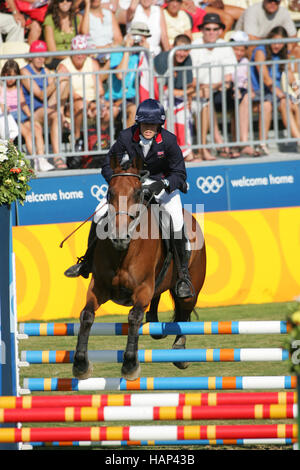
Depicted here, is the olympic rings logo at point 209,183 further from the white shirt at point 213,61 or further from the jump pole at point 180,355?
the jump pole at point 180,355

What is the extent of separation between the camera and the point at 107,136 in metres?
12.1

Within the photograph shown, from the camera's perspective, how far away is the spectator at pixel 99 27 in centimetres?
1313

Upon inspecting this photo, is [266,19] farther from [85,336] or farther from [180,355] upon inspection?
[180,355]

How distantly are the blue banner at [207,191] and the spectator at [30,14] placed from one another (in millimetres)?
2694

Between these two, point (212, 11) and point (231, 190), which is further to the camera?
point (212, 11)

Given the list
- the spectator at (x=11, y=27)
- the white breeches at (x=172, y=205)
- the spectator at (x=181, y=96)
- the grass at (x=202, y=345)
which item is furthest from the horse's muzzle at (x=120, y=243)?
the spectator at (x=11, y=27)

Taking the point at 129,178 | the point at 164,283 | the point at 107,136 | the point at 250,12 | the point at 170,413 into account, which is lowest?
the point at 170,413

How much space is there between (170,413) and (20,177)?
7.28ft

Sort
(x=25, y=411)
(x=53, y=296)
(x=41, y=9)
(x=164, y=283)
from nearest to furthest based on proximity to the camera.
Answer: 1. (x=25, y=411)
2. (x=164, y=283)
3. (x=53, y=296)
4. (x=41, y=9)

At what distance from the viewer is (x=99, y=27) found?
43.4 feet

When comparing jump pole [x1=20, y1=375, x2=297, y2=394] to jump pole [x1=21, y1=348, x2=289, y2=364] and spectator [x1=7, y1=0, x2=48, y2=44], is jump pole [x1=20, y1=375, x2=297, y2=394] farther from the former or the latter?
spectator [x1=7, y1=0, x2=48, y2=44]

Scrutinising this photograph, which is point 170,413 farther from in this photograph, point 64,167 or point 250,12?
point 250,12

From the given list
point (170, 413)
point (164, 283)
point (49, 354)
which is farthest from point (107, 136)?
point (170, 413)

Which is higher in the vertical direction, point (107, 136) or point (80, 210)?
point (107, 136)
